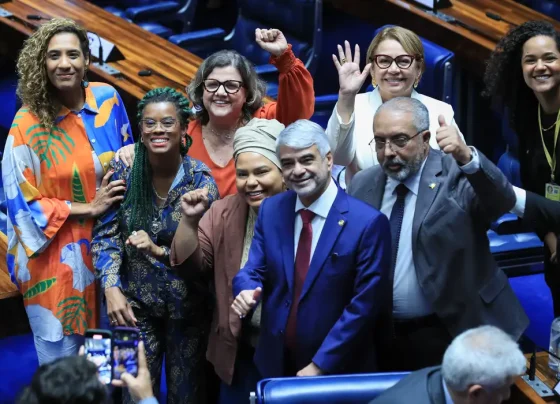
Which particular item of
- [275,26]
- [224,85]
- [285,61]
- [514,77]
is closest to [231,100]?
[224,85]

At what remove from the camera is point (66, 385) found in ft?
6.01

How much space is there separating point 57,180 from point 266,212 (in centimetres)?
67

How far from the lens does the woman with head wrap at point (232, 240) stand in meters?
2.63

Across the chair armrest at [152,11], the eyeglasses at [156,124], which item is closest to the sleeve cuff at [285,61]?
the eyeglasses at [156,124]

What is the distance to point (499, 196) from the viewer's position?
7.97 feet

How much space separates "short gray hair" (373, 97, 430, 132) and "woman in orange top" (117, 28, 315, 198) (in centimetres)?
50

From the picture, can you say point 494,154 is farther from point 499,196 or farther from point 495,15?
point 499,196

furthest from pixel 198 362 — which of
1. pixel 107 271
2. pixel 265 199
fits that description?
pixel 265 199

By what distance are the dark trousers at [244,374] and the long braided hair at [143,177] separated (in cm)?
42

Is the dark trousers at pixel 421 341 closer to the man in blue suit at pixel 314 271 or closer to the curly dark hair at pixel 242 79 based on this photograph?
the man in blue suit at pixel 314 271

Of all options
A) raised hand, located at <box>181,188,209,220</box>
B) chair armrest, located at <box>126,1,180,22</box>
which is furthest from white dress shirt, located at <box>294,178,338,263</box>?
chair armrest, located at <box>126,1,180,22</box>

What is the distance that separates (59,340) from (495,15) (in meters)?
2.65

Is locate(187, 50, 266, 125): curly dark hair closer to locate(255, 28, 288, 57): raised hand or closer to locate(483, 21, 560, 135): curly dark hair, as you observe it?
locate(255, 28, 288, 57): raised hand

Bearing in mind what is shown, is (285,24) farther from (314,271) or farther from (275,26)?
(314,271)
